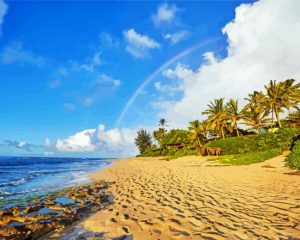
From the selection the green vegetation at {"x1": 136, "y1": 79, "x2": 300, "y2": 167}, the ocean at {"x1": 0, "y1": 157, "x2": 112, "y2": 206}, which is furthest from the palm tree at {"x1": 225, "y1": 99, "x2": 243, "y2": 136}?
the ocean at {"x1": 0, "y1": 157, "x2": 112, "y2": 206}

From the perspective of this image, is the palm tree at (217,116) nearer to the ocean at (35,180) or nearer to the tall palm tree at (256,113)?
the tall palm tree at (256,113)

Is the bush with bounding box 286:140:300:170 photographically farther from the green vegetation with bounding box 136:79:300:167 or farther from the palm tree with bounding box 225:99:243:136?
the palm tree with bounding box 225:99:243:136

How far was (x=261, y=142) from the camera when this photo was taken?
26.5m

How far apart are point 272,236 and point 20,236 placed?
560 cm

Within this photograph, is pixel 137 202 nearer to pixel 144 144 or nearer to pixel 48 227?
pixel 48 227

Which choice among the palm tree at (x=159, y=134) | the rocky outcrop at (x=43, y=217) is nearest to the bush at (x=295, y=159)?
the rocky outcrop at (x=43, y=217)

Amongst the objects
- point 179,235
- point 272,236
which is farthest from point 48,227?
point 272,236

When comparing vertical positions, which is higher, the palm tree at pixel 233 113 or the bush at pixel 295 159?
the palm tree at pixel 233 113

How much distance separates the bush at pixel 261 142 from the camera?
73.6 ft

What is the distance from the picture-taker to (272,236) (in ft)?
15.0

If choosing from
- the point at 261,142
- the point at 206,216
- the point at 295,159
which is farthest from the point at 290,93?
the point at 206,216

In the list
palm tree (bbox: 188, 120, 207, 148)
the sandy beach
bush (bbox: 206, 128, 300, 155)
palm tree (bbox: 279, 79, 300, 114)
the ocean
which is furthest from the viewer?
palm tree (bbox: 188, 120, 207, 148)

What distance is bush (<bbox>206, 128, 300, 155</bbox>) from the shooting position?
73.6 feet

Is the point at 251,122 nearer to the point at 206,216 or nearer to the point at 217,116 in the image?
the point at 217,116
